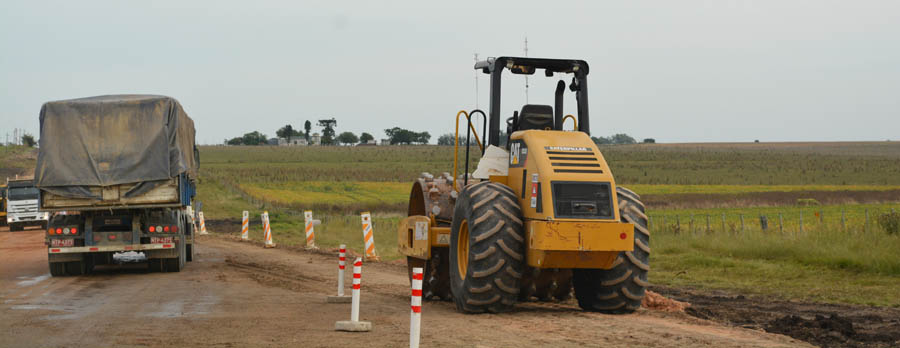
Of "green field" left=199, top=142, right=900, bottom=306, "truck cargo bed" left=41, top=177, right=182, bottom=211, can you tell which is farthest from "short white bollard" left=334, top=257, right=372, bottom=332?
"truck cargo bed" left=41, top=177, right=182, bottom=211

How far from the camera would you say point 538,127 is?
1288 cm

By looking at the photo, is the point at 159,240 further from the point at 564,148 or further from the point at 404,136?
the point at 404,136

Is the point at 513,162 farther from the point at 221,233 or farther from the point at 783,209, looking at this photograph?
the point at 783,209

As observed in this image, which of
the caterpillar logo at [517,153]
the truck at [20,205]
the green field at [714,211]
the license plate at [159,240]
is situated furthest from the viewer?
the truck at [20,205]

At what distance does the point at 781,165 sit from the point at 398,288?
9303cm

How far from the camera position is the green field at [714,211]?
1784 centimetres

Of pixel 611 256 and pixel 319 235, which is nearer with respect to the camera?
pixel 611 256

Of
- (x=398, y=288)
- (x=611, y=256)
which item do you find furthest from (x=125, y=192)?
(x=611, y=256)

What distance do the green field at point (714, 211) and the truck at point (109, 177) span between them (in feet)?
24.3

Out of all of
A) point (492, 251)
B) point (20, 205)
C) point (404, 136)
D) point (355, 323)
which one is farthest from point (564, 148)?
point (404, 136)

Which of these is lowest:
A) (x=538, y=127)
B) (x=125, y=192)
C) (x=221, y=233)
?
(x=221, y=233)

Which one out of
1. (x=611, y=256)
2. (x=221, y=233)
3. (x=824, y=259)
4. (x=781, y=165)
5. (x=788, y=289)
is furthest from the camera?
(x=781, y=165)

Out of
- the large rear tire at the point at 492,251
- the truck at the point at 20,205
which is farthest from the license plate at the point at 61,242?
the truck at the point at 20,205

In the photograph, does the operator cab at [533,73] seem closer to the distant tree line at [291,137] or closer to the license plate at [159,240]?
the license plate at [159,240]
